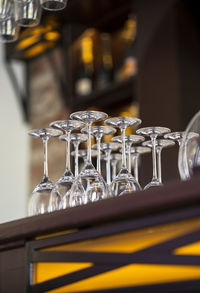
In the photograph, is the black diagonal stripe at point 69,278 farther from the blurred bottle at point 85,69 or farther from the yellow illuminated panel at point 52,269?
the blurred bottle at point 85,69

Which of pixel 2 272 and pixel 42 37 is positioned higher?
pixel 42 37

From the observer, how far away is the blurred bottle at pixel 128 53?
157 inches

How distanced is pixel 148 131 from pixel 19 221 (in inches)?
15.4

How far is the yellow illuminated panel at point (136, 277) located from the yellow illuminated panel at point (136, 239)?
0.04 meters

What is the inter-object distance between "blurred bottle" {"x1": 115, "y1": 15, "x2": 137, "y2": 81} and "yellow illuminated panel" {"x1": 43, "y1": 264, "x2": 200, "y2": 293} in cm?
267

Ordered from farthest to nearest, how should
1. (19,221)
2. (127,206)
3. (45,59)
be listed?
(45,59), (19,221), (127,206)

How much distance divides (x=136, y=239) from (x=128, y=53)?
3.02m

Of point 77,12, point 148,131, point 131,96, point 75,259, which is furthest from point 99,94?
point 75,259

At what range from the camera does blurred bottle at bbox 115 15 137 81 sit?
400 centimetres

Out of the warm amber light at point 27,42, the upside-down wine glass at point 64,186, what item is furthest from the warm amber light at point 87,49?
the upside-down wine glass at point 64,186

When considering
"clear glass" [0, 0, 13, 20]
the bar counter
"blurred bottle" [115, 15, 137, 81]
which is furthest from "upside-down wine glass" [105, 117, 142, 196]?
"blurred bottle" [115, 15, 137, 81]

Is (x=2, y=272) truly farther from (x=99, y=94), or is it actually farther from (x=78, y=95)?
(x=78, y=95)

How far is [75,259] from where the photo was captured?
1.35m

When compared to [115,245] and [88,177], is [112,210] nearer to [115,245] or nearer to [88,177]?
[115,245]
